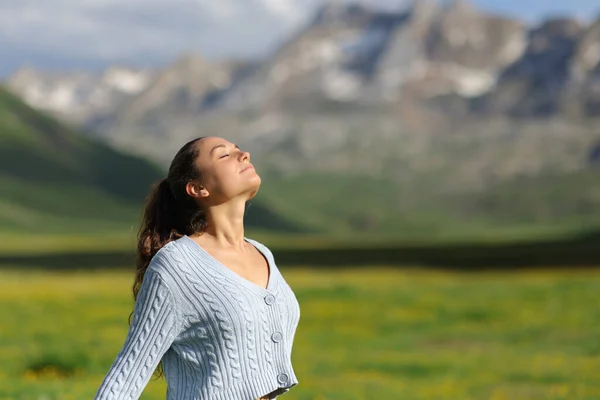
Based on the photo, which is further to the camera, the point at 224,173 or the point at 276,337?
the point at 224,173

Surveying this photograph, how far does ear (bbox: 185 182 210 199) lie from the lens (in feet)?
17.6

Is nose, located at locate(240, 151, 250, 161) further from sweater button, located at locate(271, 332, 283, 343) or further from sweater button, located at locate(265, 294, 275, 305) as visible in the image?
sweater button, located at locate(271, 332, 283, 343)

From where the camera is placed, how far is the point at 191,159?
213 inches

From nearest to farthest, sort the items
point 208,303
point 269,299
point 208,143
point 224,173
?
point 208,303 < point 269,299 < point 224,173 < point 208,143

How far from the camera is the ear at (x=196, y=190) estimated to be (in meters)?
5.35

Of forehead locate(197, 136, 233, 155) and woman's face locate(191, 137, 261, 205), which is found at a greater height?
forehead locate(197, 136, 233, 155)

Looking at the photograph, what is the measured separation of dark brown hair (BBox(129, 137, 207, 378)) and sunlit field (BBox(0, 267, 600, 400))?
22.4 feet

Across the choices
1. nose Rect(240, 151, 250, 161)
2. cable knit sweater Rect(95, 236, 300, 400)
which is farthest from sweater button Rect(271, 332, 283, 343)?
nose Rect(240, 151, 250, 161)

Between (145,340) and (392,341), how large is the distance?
986 inches

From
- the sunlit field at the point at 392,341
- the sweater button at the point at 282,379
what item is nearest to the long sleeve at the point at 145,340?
the sweater button at the point at 282,379

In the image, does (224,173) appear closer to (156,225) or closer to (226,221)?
(226,221)

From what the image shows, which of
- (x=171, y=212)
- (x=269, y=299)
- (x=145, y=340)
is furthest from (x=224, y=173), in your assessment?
(x=145, y=340)

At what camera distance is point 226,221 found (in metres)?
5.40

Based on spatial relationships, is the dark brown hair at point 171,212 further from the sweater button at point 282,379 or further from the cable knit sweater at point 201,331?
the sweater button at point 282,379
